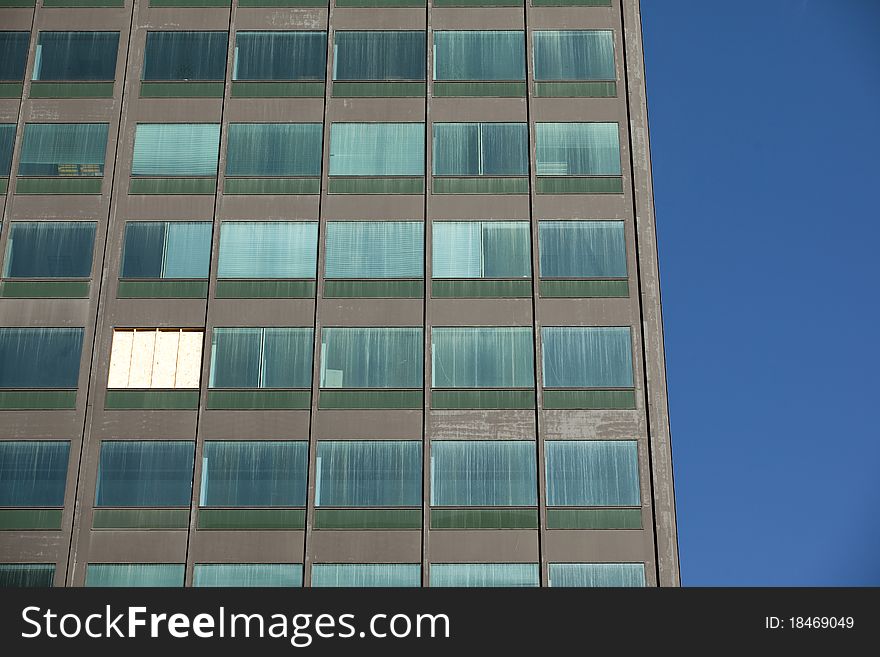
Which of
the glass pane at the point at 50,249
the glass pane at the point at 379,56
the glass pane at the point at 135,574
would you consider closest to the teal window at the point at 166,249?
the glass pane at the point at 50,249

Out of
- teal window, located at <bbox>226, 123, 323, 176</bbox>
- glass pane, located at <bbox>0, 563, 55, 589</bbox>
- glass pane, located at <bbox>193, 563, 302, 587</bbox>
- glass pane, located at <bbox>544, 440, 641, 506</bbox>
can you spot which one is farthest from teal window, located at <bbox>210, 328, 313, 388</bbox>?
glass pane, located at <bbox>544, 440, 641, 506</bbox>

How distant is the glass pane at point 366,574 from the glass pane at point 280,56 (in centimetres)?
1735

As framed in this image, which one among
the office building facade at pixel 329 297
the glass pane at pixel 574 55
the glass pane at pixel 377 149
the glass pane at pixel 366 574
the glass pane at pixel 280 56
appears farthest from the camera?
the glass pane at pixel 280 56

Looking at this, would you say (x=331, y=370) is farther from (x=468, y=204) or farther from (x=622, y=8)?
(x=622, y=8)

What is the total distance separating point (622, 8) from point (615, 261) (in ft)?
32.7

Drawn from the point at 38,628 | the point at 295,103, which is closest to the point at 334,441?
the point at 295,103

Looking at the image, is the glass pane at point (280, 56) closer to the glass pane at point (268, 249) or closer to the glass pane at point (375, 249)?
the glass pane at point (268, 249)

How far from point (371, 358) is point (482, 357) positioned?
363cm

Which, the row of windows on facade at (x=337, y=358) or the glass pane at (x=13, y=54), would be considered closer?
the row of windows on facade at (x=337, y=358)

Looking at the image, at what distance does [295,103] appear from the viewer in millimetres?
39688

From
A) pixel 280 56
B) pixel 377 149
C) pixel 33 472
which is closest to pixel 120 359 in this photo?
pixel 33 472

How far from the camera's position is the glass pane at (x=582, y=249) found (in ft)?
123

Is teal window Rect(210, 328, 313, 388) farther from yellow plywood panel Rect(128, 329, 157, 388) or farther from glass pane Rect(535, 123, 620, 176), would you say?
glass pane Rect(535, 123, 620, 176)

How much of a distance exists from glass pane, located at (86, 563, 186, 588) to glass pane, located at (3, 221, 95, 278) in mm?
9856
